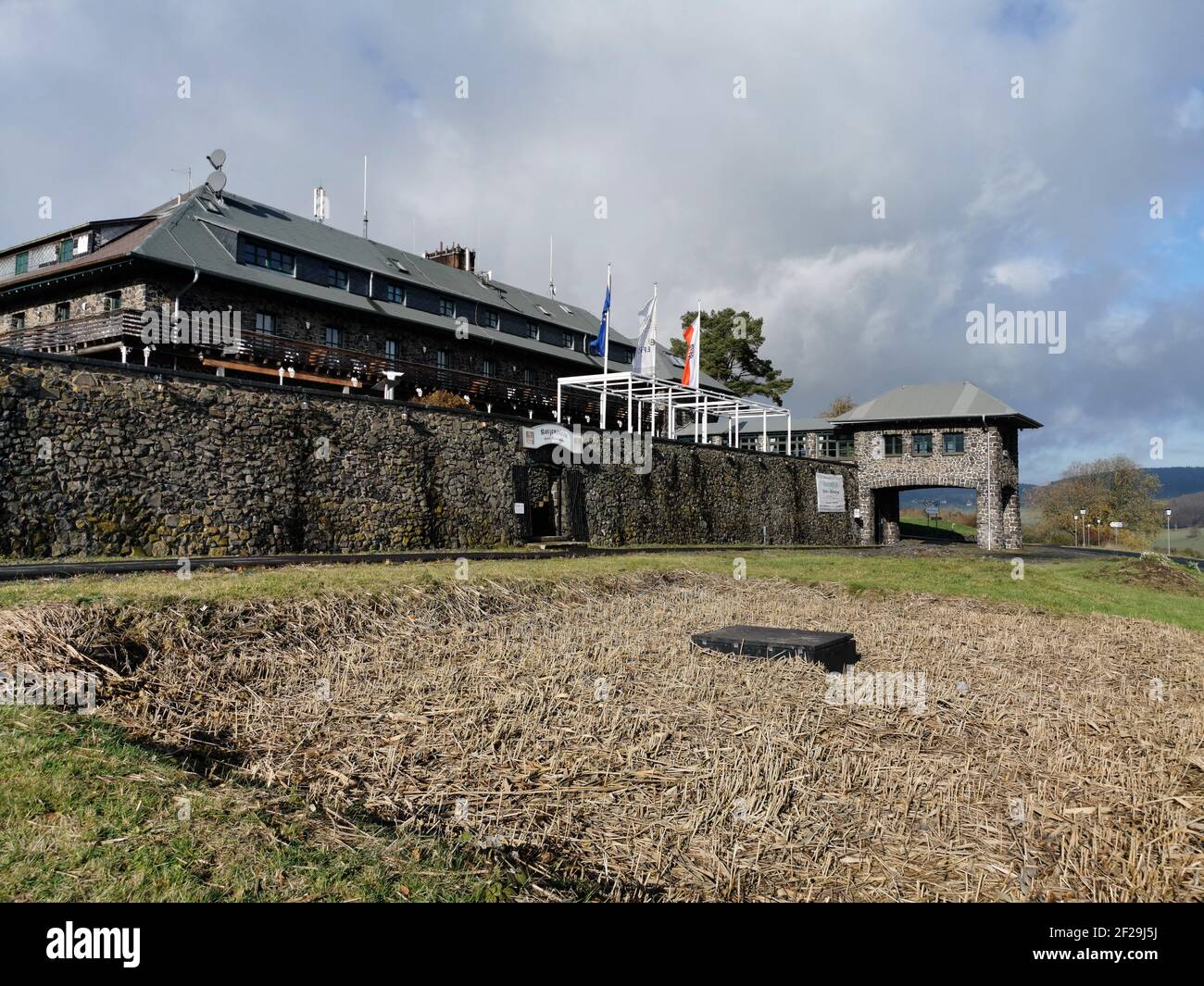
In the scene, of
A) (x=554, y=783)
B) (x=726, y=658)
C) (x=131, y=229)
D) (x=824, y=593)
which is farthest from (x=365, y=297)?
(x=554, y=783)

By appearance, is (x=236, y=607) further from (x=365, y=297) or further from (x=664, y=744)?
(x=365, y=297)

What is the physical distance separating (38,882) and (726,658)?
20.7 feet

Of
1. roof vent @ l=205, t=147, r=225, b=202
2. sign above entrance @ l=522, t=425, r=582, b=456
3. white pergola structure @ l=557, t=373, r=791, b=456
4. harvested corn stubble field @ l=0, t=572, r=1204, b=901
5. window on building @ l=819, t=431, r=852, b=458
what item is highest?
roof vent @ l=205, t=147, r=225, b=202

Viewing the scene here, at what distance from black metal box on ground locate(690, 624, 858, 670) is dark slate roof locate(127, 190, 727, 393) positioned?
27258mm

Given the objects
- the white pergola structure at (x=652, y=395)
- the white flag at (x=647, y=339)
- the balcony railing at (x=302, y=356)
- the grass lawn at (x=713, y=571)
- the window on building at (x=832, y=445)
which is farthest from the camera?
the window on building at (x=832, y=445)

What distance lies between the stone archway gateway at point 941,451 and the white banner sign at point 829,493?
2.86 metres

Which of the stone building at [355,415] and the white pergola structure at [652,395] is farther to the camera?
the white pergola structure at [652,395]

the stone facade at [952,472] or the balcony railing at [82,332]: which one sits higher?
the balcony railing at [82,332]

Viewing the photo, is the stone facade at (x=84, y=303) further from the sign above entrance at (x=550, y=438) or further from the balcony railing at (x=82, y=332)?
the sign above entrance at (x=550, y=438)

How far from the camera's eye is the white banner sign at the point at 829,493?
45.3 meters

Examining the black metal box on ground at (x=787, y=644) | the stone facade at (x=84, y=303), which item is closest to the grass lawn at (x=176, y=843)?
the black metal box on ground at (x=787, y=644)

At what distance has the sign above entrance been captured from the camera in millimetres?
27297

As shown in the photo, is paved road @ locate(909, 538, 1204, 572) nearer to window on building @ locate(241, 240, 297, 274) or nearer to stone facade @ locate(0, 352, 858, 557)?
stone facade @ locate(0, 352, 858, 557)

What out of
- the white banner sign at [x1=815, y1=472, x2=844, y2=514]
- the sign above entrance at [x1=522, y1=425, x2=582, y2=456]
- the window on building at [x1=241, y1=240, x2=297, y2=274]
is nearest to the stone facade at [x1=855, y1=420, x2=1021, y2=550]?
the white banner sign at [x1=815, y1=472, x2=844, y2=514]
